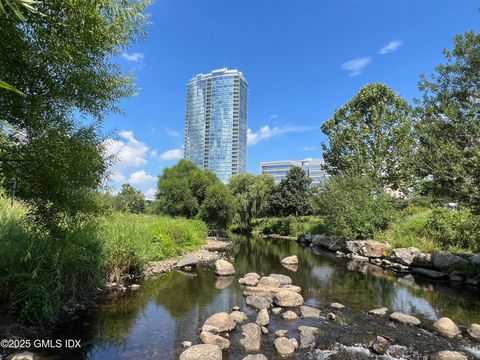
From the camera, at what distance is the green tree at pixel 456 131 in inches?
457

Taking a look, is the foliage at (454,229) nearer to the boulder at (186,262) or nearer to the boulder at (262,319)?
the boulder at (262,319)

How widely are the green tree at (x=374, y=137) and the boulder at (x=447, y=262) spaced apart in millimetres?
12490

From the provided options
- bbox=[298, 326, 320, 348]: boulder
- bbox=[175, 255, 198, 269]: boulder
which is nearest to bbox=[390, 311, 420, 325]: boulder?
bbox=[298, 326, 320, 348]: boulder

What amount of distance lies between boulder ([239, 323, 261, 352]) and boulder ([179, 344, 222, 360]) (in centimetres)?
78

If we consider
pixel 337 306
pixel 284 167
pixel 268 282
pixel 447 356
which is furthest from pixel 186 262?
pixel 284 167

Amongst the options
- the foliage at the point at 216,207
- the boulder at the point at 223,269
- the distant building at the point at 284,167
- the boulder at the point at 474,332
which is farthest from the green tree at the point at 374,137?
the distant building at the point at 284,167

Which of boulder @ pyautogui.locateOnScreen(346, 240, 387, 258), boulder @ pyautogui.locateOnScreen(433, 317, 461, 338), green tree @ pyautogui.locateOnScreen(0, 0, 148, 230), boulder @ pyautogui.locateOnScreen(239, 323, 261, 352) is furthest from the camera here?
boulder @ pyautogui.locateOnScreen(346, 240, 387, 258)

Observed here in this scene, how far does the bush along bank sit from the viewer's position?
1429 centimetres

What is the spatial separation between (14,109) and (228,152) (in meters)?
62.1

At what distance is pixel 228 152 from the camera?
67125mm

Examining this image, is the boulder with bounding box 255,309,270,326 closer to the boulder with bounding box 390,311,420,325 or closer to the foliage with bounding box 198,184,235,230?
the boulder with bounding box 390,311,420,325

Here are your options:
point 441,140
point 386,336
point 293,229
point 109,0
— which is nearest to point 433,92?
point 441,140

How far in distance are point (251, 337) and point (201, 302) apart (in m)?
3.43

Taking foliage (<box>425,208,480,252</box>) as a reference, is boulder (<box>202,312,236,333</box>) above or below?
below
